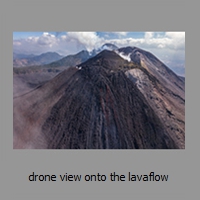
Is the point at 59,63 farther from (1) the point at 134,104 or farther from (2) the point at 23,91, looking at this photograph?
(1) the point at 134,104

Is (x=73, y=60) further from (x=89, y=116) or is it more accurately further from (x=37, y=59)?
(x=89, y=116)

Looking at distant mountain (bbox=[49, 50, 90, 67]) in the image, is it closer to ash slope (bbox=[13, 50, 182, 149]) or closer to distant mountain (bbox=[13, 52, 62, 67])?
distant mountain (bbox=[13, 52, 62, 67])

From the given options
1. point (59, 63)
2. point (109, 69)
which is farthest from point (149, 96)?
point (59, 63)

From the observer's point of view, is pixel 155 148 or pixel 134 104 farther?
pixel 134 104

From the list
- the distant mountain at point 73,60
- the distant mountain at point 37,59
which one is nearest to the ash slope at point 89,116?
the distant mountain at point 73,60

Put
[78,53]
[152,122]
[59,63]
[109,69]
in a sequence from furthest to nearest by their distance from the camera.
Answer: [59,63] → [78,53] → [109,69] → [152,122]

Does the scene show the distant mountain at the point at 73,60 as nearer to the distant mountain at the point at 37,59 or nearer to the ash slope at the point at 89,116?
the distant mountain at the point at 37,59

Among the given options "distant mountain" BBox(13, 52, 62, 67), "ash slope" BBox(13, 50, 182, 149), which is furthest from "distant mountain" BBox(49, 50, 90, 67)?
"ash slope" BBox(13, 50, 182, 149)
